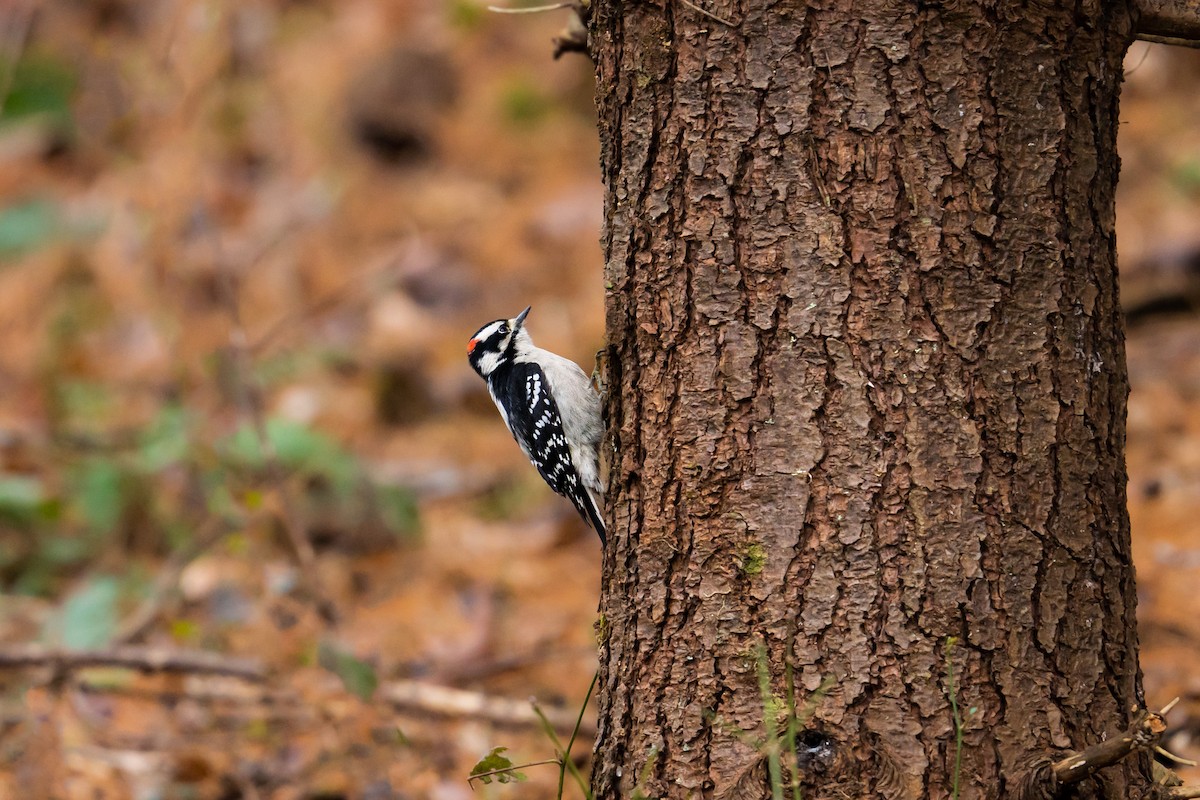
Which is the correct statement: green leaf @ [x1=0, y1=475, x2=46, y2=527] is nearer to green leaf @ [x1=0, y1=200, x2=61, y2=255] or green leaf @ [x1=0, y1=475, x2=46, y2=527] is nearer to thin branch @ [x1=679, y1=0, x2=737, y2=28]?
green leaf @ [x1=0, y1=200, x2=61, y2=255]

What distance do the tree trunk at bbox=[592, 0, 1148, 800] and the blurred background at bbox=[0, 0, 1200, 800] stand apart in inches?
69.2

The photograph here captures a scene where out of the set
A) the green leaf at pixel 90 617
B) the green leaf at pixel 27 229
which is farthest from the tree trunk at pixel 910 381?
the green leaf at pixel 27 229

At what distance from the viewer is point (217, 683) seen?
490 centimetres

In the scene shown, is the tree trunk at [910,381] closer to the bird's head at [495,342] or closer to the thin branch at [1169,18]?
the thin branch at [1169,18]

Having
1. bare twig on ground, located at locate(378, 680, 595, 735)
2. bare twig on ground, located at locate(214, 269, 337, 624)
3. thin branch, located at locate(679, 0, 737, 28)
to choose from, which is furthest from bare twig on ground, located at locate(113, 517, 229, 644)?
thin branch, located at locate(679, 0, 737, 28)

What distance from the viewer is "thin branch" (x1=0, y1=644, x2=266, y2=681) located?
14.2 feet

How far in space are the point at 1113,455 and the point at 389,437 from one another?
5.91 m

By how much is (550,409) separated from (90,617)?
210 centimetres

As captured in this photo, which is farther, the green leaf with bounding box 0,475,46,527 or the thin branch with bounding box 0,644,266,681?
the green leaf with bounding box 0,475,46,527

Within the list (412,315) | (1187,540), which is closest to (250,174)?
(412,315)

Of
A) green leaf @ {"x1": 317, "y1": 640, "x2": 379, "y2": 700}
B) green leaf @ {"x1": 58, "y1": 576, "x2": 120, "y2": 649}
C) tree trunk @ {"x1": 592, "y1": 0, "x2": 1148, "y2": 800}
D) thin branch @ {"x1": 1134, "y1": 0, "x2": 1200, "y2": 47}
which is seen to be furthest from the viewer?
green leaf @ {"x1": 58, "y1": 576, "x2": 120, "y2": 649}

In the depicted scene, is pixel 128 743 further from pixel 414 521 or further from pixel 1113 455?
pixel 1113 455

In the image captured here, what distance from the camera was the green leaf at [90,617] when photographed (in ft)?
15.2

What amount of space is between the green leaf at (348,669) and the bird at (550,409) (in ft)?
3.17
